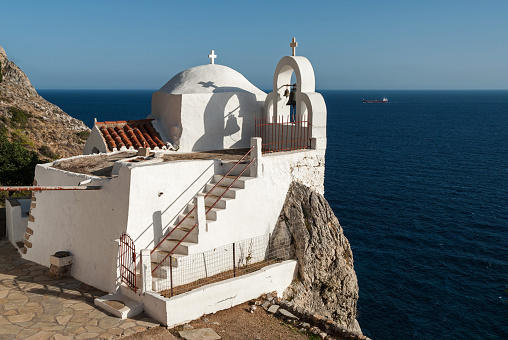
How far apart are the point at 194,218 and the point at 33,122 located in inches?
1463

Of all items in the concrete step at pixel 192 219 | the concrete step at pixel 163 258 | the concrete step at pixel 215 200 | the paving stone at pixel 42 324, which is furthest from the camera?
the concrete step at pixel 215 200

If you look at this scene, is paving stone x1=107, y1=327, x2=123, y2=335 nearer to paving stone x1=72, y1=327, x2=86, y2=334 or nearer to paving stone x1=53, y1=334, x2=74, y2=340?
paving stone x1=72, y1=327, x2=86, y2=334

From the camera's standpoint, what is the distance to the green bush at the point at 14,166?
21312mm

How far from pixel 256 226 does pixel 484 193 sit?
3394 centimetres

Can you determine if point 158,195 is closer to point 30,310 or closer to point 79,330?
point 79,330

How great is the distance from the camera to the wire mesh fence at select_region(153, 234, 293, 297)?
12.3m

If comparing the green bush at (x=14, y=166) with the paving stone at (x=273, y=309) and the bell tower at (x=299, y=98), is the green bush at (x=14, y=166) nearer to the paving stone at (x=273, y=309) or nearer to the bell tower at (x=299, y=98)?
the bell tower at (x=299, y=98)

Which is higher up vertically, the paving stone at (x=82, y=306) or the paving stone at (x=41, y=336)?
the paving stone at (x=82, y=306)

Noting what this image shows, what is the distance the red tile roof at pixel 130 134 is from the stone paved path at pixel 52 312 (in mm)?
5792

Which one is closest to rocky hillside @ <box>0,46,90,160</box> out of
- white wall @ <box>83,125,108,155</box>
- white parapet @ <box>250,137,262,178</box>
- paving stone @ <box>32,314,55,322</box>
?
white wall @ <box>83,125,108,155</box>

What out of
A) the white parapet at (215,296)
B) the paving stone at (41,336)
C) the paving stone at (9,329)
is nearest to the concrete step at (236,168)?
the white parapet at (215,296)

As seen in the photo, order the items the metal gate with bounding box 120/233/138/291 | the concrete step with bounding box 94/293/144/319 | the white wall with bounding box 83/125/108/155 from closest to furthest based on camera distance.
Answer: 1. the concrete step with bounding box 94/293/144/319
2. the metal gate with bounding box 120/233/138/291
3. the white wall with bounding box 83/125/108/155

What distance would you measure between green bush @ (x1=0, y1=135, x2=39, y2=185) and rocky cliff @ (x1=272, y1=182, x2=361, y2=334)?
12740 millimetres

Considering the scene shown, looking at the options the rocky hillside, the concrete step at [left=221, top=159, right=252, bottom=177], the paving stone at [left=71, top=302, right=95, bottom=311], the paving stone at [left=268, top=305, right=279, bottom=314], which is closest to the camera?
the paving stone at [left=71, top=302, right=95, bottom=311]
